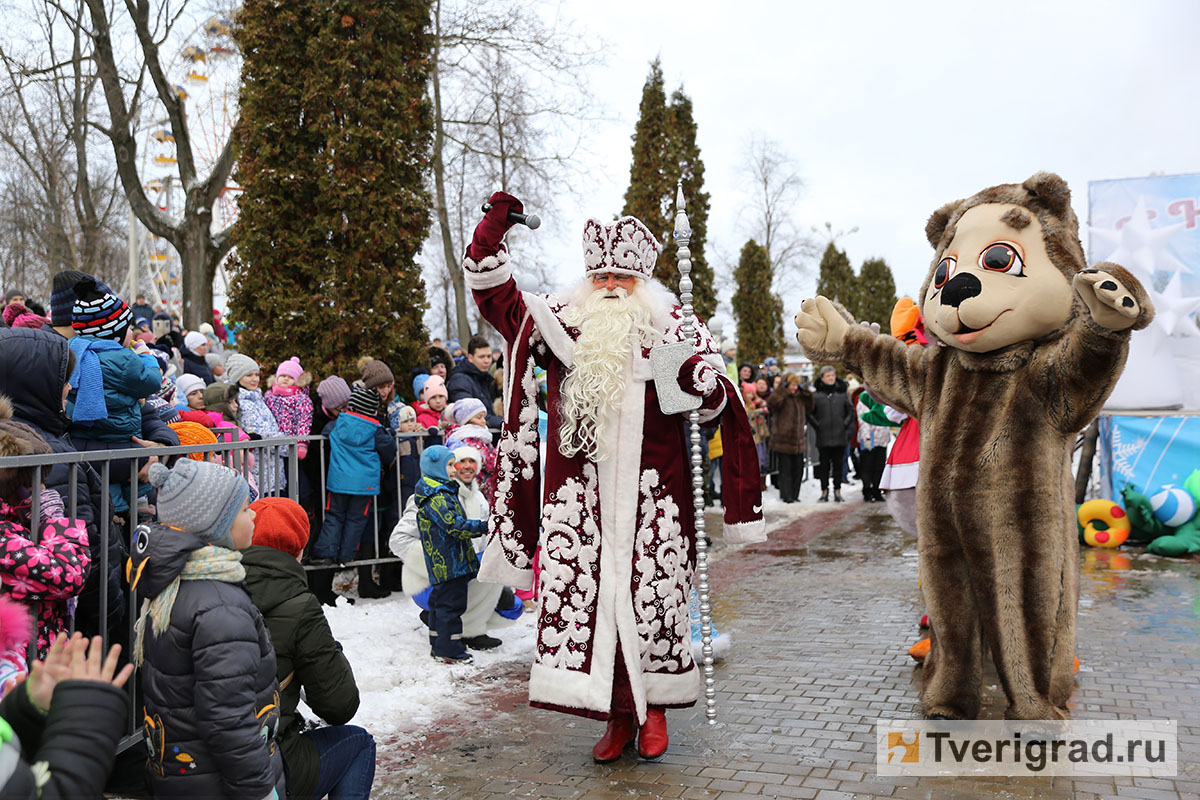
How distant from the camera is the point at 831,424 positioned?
14773 mm

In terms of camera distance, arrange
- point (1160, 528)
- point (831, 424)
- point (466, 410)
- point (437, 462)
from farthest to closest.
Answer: point (831, 424)
point (1160, 528)
point (466, 410)
point (437, 462)

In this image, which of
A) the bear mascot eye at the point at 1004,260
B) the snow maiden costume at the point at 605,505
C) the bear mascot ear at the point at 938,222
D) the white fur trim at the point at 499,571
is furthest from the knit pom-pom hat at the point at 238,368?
the bear mascot eye at the point at 1004,260

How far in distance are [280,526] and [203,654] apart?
2.39ft

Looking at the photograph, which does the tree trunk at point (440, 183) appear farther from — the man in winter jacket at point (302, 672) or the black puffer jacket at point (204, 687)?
the black puffer jacket at point (204, 687)

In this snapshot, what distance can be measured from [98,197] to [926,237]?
121 feet

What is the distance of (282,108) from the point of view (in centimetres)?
925

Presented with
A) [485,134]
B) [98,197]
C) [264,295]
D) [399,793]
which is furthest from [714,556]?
[98,197]

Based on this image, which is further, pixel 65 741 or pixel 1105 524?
pixel 1105 524

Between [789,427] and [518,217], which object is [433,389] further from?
Result: [789,427]

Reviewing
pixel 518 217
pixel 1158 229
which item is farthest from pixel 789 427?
pixel 518 217

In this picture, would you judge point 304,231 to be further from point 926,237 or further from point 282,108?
point 926,237

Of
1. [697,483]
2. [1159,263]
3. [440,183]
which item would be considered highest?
[440,183]

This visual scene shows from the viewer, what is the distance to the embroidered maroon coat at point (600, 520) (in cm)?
Answer: 429

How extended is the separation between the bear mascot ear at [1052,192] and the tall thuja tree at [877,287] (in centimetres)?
4205
